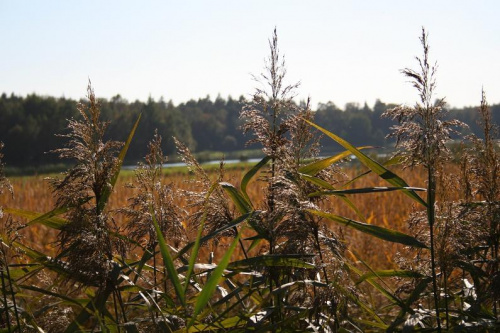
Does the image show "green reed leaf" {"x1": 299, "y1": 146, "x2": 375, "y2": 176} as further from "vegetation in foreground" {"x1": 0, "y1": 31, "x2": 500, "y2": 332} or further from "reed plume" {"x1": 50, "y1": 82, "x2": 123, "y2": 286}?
"reed plume" {"x1": 50, "y1": 82, "x2": 123, "y2": 286}

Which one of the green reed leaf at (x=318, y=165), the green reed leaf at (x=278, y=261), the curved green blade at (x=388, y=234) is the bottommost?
the green reed leaf at (x=278, y=261)

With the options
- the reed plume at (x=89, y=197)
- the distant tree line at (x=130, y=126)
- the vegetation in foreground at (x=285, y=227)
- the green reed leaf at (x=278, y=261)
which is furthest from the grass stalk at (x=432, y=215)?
the distant tree line at (x=130, y=126)

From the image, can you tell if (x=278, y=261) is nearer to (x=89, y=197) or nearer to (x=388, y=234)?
(x=388, y=234)

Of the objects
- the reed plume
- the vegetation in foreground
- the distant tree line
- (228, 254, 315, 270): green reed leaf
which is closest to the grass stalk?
the vegetation in foreground

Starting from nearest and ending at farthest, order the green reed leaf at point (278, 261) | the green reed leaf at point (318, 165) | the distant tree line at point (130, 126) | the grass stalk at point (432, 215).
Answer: the grass stalk at point (432, 215) → the green reed leaf at point (278, 261) → the green reed leaf at point (318, 165) → the distant tree line at point (130, 126)

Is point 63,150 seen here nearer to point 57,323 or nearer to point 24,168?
point 57,323

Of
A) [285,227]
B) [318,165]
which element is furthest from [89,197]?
[318,165]

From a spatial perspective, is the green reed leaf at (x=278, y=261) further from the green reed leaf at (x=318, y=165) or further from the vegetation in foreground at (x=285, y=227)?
the green reed leaf at (x=318, y=165)

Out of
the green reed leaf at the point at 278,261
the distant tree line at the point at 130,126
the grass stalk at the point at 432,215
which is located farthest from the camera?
the distant tree line at the point at 130,126

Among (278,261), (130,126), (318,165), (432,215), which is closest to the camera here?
(432,215)

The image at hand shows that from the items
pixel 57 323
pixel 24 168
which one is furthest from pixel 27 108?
pixel 57 323

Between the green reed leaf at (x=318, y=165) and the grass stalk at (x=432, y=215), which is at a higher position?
the green reed leaf at (x=318, y=165)

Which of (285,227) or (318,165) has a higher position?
(318,165)

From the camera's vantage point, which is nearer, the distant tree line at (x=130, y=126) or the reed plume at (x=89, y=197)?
the reed plume at (x=89, y=197)
